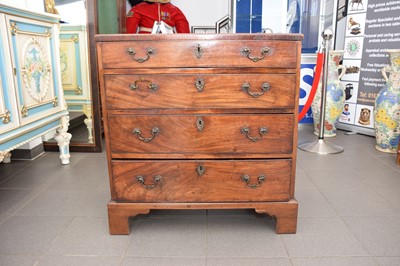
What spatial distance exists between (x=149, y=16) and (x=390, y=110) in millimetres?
2519

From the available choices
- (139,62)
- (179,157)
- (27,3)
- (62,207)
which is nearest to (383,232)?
(179,157)

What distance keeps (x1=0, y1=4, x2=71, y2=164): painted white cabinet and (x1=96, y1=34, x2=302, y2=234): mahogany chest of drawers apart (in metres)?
0.67

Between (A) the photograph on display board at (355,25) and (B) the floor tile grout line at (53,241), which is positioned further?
(A) the photograph on display board at (355,25)

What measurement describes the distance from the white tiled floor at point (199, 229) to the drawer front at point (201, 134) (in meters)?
0.44

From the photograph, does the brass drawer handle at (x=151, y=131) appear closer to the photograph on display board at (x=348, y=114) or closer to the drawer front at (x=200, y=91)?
the drawer front at (x=200, y=91)

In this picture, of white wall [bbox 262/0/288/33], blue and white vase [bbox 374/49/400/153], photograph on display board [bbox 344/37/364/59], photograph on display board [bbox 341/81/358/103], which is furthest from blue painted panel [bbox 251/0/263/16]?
blue and white vase [bbox 374/49/400/153]

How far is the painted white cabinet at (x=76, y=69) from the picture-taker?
2.96m

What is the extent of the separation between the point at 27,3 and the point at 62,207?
1.79m

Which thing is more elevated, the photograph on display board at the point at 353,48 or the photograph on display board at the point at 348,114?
the photograph on display board at the point at 353,48

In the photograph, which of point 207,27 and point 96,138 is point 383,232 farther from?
point 207,27

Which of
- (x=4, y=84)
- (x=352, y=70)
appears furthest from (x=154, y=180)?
(x=352, y=70)

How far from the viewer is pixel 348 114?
3949mm

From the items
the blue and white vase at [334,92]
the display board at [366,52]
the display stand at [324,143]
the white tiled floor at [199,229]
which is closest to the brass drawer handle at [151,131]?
the white tiled floor at [199,229]

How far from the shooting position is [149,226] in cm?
186
